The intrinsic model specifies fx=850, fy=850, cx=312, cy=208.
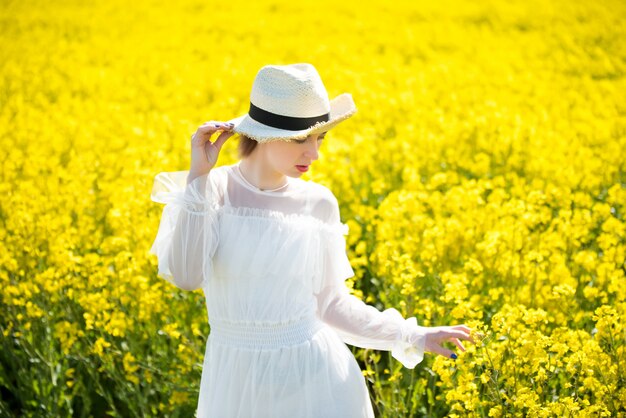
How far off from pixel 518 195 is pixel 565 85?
3607mm

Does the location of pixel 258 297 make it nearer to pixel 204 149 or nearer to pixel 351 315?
pixel 351 315

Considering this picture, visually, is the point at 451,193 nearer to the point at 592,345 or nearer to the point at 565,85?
the point at 592,345

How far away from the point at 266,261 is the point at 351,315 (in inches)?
13.2

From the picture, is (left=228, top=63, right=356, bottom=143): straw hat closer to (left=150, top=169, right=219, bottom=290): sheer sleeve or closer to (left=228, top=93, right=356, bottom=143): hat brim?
(left=228, top=93, right=356, bottom=143): hat brim

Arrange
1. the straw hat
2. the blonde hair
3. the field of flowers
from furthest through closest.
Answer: the field of flowers
the blonde hair
the straw hat

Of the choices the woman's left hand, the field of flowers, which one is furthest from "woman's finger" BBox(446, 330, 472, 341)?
the field of flowers

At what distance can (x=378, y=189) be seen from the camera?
4.74m

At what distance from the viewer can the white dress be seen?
2.31 metres

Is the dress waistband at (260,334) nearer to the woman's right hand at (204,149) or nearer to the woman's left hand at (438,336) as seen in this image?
the woman's left hand at (438,336)

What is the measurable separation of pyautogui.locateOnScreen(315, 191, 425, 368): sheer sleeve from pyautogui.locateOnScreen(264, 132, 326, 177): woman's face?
22 cm

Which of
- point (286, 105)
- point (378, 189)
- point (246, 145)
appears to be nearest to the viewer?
point (286, 105)

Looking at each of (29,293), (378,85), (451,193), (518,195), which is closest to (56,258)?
(29,293)

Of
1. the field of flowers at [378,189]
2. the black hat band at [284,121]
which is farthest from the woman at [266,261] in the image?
the field of flowers at [378,189]

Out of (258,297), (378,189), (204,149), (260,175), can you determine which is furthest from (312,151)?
(378,189)
